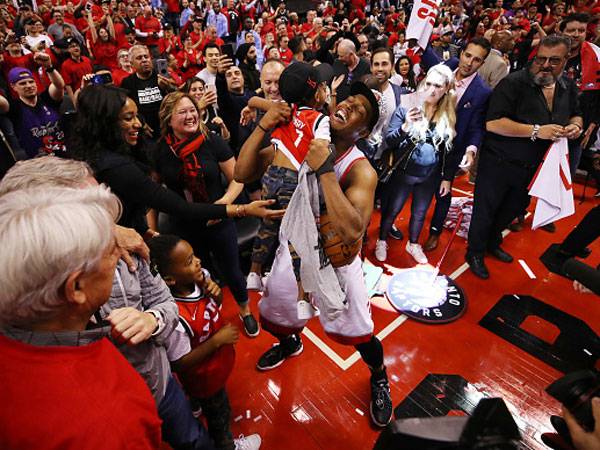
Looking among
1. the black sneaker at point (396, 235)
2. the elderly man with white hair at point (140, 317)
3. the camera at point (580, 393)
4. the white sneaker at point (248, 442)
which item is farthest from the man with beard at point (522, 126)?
the elderly man with white hair at point (140, 317)

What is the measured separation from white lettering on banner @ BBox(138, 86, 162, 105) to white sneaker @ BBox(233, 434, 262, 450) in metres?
3.72

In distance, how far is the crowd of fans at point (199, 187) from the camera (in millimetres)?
950

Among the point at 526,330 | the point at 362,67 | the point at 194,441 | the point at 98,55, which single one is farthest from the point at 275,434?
the point at 98,55

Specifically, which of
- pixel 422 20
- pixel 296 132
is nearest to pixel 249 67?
pixel 422 20

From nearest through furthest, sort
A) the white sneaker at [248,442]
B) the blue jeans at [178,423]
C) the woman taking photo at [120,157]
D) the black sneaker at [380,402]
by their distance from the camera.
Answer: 1. the blue jeans at [178,423]
2. the woman taking photo at [120,157]
3. the white sneaker at [248,442]
4. the black sneaker at [380,402]

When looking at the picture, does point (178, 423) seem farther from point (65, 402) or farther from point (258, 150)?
point (258, 150)

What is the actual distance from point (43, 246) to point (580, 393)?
5.82 ft

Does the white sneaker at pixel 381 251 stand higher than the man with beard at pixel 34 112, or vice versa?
the man with beard at pixel 34 112

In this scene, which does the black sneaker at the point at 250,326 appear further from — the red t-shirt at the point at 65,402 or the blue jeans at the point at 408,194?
the red t-shirt at the point at 65,402

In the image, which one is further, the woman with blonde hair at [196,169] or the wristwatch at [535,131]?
the wristwatch at [535,131]

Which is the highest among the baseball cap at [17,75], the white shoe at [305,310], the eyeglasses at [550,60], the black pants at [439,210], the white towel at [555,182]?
the eyeglasses at [550,60]

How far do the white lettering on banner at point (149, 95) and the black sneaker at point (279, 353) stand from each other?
321 cm

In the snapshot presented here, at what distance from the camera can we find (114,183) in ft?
7.11

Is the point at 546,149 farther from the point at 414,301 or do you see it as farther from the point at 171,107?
the point at 171,107
